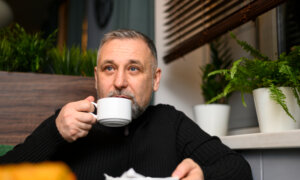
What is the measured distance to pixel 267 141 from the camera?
0.96 meters

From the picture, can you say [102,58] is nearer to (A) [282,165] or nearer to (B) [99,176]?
(B) [99,176]

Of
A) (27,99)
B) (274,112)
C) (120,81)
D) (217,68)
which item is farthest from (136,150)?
(217,68)

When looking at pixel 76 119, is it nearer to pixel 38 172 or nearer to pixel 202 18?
pixel 38 172

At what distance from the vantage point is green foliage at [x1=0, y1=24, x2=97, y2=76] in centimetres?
151

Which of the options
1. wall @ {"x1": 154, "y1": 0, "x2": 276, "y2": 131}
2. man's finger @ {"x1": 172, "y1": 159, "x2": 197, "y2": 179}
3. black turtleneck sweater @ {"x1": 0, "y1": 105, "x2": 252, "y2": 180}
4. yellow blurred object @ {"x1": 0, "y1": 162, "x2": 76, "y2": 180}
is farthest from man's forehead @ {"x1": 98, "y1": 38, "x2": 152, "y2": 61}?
yellow blurred object @ {"x1": 0, "y1": 162, "x2": 76, "y2": 180}

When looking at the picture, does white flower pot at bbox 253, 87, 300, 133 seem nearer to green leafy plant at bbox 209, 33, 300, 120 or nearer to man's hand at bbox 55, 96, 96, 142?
green leafy plant at bbox 209, 33, 300, 120

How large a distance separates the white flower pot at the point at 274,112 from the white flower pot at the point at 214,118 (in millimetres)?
356


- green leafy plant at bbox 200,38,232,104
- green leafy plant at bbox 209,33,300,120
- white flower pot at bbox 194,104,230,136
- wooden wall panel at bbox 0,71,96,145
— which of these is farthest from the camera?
green leafy plant at bbox 200,38,232,104

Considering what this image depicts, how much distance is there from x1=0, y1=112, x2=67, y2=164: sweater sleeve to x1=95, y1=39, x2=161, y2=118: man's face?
10.4 inches

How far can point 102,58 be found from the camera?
1239 millimetres

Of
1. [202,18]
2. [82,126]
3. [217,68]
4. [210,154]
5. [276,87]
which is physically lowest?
[210,154]

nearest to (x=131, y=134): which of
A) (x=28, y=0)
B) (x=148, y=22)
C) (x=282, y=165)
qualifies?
(x=282, y=165)

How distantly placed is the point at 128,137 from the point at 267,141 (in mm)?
500

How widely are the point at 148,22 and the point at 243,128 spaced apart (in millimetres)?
908
